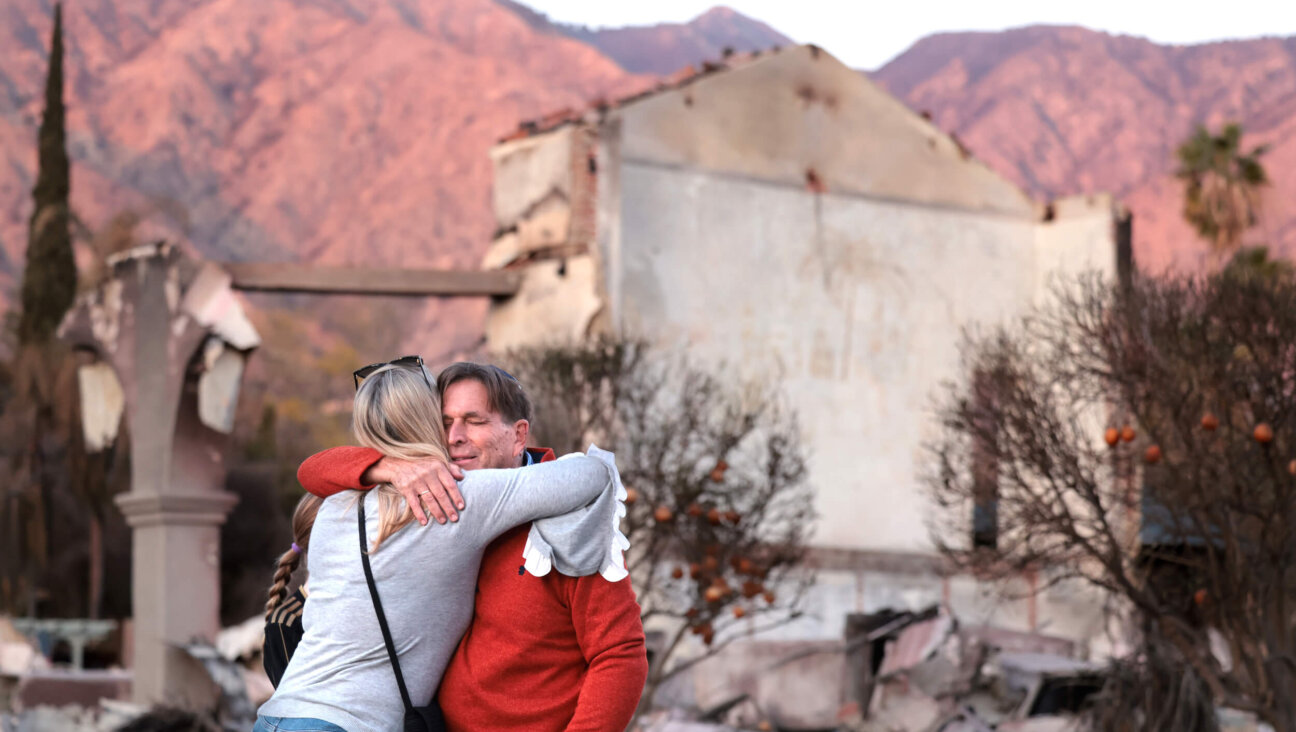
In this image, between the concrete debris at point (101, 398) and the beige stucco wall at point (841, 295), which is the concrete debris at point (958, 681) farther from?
the concrete debris at point (101, 398)

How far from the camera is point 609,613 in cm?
317

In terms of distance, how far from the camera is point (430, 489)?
10.3ft

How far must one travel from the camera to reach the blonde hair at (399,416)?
128 inches

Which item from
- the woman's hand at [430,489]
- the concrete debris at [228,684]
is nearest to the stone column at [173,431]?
the concrete debris at [228,684]

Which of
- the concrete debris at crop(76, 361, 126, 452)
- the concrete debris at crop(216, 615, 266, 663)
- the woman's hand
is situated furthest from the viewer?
the concrete debris at crop(76, 361, 126, 452)

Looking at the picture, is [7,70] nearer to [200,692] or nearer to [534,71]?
[534,71]

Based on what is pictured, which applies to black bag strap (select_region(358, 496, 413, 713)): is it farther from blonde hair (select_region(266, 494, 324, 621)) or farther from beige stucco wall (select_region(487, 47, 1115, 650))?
beige stucco wall (select_region(487, 47, 1115, 650))

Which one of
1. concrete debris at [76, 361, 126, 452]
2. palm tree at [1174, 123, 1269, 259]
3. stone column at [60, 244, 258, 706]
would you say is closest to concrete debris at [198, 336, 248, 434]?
stone column at [60, 244, 258, 706]

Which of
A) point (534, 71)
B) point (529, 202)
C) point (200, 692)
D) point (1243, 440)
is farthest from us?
point (534, 71)

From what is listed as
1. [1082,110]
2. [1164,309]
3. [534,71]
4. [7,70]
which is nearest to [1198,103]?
[1082,110]

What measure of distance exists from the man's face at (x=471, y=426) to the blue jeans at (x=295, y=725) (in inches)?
23.1

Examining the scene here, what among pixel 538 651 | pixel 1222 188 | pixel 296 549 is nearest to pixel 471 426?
Result: pixel 538 651

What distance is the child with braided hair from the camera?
3580 millimetres

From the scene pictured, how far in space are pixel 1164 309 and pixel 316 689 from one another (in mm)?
9921
